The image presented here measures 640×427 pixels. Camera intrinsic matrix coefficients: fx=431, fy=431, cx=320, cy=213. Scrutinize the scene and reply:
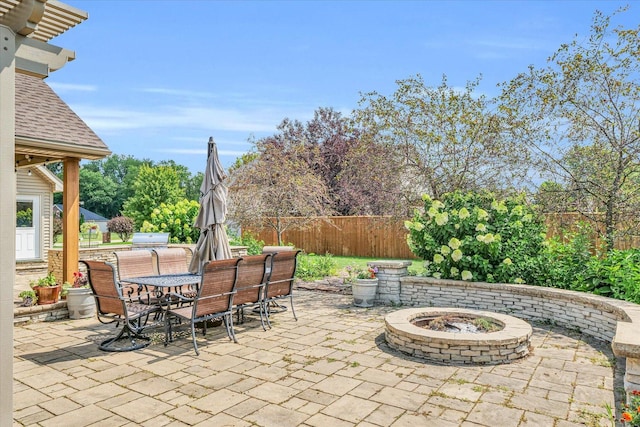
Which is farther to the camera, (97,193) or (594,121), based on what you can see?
(97,193)

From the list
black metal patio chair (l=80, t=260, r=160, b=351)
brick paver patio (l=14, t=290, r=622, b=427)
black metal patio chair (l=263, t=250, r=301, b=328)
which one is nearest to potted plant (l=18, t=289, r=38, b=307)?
brick paver patio (l=14, t=290, r=622, b=427)

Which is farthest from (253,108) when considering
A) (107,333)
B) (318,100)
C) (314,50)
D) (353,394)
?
(353,394)

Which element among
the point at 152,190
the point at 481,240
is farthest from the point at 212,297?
the point at 152,190

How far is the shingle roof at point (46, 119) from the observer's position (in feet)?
22.1

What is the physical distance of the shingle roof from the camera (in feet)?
22.1

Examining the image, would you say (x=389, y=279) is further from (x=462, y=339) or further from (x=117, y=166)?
(x=117, y=166)

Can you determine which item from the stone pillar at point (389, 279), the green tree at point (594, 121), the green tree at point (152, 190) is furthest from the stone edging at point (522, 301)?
the green tree at point (152, 190)

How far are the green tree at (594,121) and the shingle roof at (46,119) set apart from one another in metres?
7.49

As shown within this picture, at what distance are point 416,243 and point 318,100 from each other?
2245cm

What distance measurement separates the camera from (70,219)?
721 centimetres

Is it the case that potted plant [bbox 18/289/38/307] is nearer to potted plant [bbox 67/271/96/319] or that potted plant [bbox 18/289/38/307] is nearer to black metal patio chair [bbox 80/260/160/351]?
potted plant [bbox 67/271/96/319]

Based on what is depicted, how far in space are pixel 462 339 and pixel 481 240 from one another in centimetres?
274

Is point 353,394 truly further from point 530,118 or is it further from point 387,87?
point 387,87

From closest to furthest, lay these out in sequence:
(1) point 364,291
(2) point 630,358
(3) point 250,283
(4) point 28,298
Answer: (2) point 630,358 → (3) point 250,283 → (4) point 28,298 → (1) point 364,291
